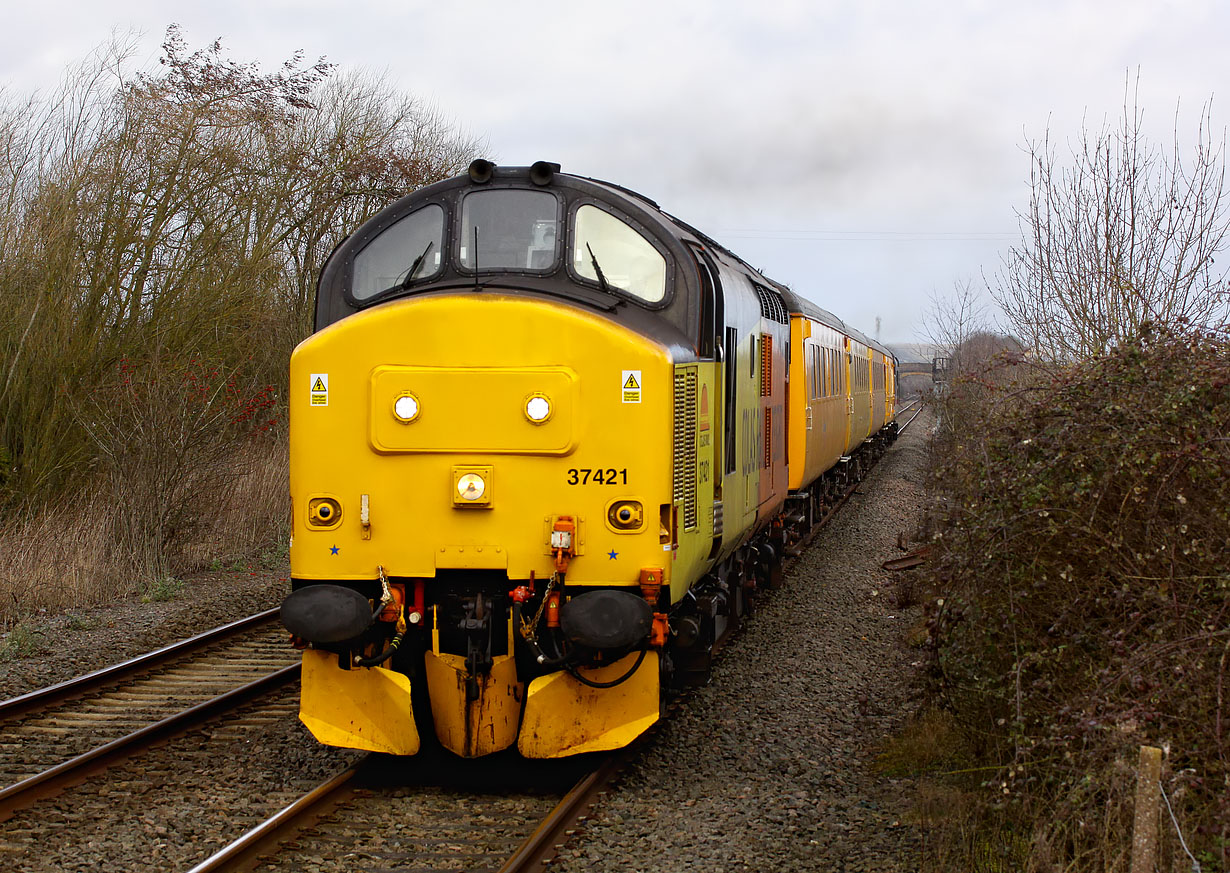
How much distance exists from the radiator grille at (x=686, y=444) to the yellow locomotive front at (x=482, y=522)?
0.15 meters

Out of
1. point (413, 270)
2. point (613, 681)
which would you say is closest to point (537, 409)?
point (413, 270)

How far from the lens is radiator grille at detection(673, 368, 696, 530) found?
598cm

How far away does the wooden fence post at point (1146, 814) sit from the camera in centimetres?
362

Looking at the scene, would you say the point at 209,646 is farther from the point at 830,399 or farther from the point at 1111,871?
the point at 830,399

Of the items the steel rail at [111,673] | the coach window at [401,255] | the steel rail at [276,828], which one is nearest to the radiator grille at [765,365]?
the coach window at [401,255]

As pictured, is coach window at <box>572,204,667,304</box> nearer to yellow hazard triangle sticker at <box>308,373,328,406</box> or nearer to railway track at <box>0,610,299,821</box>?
yellow hazard triangle sticker at <box>308,373,328,406</box>

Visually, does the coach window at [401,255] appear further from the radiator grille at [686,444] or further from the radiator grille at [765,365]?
the radiator grille at [765,365]

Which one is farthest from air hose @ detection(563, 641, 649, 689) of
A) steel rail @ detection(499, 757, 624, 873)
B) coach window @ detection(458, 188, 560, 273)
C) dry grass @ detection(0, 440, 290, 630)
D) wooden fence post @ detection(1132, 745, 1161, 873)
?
dry grass @ detection(0, 440, 290, 630)

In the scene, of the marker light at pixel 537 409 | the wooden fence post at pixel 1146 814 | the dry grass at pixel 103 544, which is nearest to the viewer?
the wooden fence post at pixel 1146 814

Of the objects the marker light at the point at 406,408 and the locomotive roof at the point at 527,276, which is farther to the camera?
the locomotive roof at the point at 527,276

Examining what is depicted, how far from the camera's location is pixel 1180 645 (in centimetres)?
455

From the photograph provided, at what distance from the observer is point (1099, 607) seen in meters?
5.17

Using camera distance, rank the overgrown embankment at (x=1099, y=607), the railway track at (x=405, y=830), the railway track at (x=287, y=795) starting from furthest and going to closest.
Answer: the railway track at (x=287, y=795), the railway track at (x=405, y=830), the overgrown embankment at (x=1099, y=607)

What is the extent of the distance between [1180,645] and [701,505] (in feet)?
8.67
